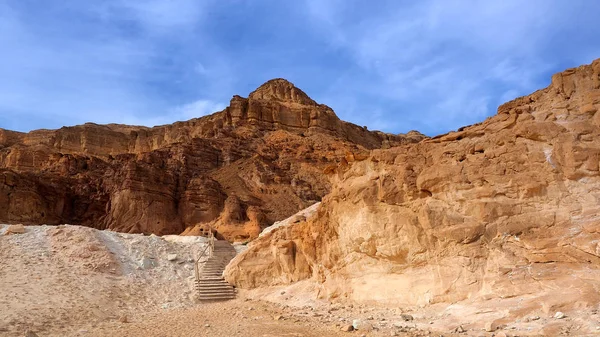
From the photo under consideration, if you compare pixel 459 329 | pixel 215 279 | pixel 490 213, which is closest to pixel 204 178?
pixel 215 279

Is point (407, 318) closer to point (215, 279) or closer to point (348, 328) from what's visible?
point (348, 328)

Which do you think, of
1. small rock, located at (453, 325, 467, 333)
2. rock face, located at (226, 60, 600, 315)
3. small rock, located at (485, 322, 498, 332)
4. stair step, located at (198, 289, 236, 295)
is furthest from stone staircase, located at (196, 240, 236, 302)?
small rock, located at (485, 322, 498, 332)

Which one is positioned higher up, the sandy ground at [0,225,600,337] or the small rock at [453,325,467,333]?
the sandy ground at [0,225,600,337]

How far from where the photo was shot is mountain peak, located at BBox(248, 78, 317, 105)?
70.3 m

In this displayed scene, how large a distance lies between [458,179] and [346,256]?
4239 millimetres

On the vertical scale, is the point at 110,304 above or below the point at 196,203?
below

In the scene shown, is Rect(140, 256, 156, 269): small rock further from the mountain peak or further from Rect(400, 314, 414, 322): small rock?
the mountain peak

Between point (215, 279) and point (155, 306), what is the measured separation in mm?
3064

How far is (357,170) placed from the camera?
14.8 m

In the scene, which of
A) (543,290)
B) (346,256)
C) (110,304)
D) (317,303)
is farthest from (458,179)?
(110,304)

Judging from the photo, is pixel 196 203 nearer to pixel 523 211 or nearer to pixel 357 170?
pixel 357 170

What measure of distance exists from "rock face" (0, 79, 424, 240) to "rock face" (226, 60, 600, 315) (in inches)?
904

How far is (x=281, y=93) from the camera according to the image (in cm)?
7162

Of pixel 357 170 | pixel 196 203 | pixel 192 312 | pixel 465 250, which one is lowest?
pixel 192 312
